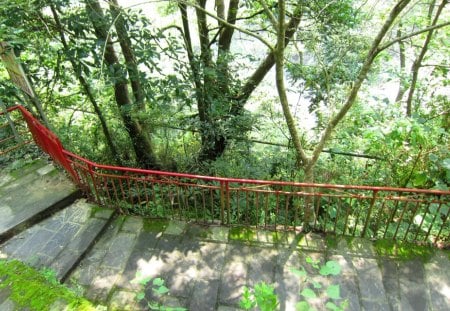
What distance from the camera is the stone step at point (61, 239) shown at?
3.60 meters

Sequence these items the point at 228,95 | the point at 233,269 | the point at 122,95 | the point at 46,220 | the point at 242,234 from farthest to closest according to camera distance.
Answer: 1. the point at 228,95
2. the point at 122,95
3. the point at 46,220
4. the point at 242,234
5. the point at 233,269

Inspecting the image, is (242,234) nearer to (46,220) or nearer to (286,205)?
(286,205)

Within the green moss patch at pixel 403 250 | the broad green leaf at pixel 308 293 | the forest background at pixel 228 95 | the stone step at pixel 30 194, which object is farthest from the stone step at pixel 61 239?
the green moss patch at pixel 403 250

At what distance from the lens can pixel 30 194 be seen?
14.6 feet

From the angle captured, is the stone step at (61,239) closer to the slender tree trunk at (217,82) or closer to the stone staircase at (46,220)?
the stone staircase at (46,220)

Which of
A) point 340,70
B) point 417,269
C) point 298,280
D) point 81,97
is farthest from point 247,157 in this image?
point 81,97

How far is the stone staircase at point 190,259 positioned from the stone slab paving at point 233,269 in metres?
0.01

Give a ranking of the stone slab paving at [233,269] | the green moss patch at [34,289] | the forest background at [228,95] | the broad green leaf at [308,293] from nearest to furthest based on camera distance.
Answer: the broad green leaf at [308,293]
the green moss patch at [34,289]
the stone slab paving at [233,269]
the forest background at [228,95]

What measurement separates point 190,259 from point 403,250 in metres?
2.67

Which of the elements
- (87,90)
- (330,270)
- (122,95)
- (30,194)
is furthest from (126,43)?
(330,270)

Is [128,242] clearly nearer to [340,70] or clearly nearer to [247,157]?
[247,157]

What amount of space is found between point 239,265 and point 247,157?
2343mm

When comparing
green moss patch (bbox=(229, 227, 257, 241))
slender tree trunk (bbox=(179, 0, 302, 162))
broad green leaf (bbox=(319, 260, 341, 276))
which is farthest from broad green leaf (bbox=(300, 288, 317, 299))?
slender tree trunk (bbox=(179, 0, 302, 162))

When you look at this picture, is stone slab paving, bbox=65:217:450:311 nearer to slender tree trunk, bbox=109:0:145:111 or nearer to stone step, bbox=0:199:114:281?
stone step, bbox=0:199:114:281
